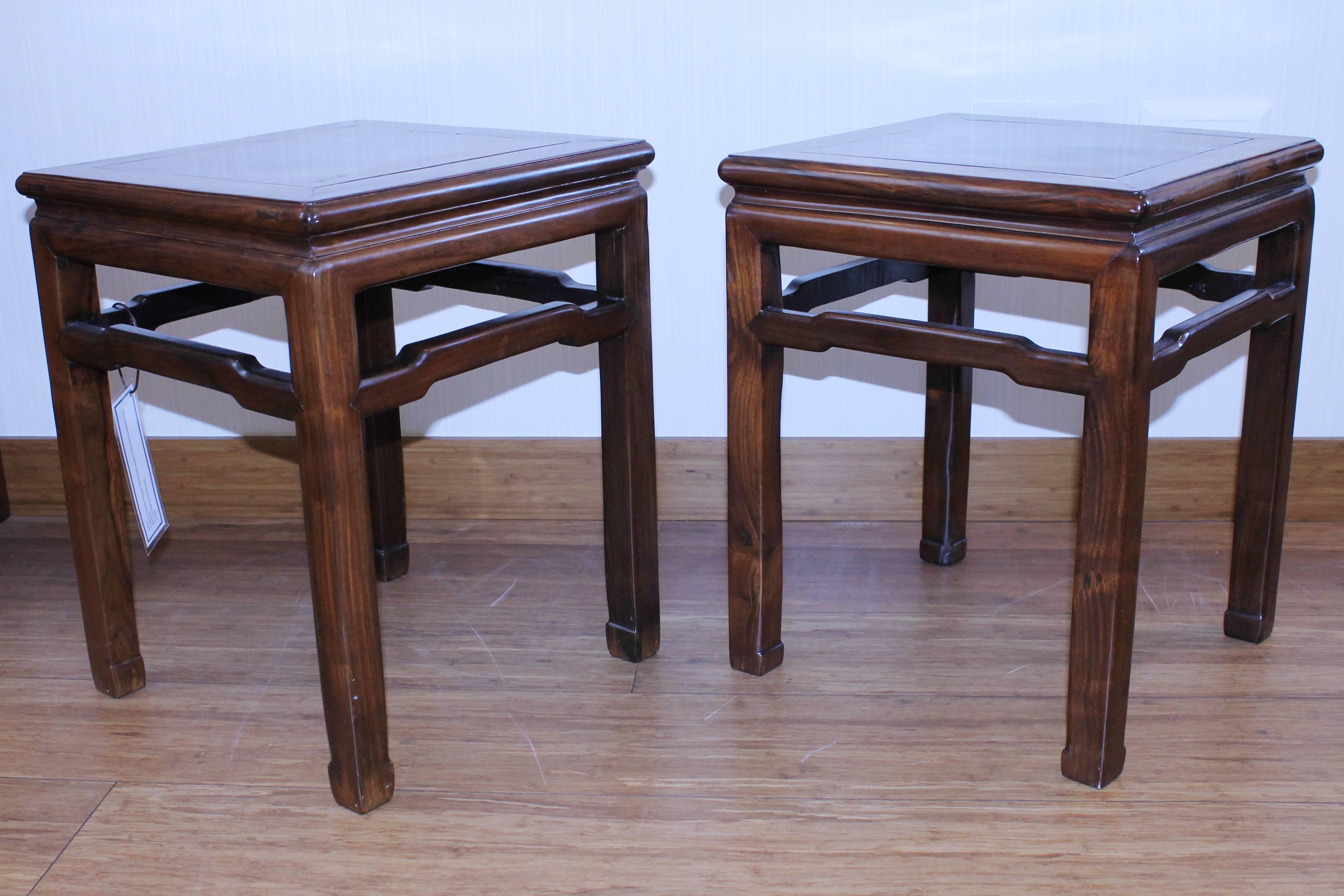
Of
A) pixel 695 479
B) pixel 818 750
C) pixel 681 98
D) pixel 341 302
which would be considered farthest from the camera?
pixel 695 479

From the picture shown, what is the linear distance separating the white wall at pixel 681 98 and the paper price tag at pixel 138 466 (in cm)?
43

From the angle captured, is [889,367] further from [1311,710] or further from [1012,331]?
[1311,710]

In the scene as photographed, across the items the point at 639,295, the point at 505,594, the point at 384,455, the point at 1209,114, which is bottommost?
the point at 505,594

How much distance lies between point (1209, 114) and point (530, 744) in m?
0.92

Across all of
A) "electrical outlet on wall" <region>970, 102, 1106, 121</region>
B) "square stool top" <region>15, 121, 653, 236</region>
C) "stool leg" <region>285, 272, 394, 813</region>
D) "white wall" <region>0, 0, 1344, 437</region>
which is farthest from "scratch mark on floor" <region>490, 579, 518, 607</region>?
"electrical outlet on wall" <region>970, 102, 1106, 121</region>

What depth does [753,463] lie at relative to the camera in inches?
42.9

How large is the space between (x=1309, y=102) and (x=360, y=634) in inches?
42.4

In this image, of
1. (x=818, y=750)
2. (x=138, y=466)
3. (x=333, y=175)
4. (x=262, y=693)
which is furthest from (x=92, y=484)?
(x=818, y=750)

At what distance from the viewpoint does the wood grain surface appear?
4.74 ft

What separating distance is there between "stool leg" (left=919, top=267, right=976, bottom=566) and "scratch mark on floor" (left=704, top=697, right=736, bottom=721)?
36 cm

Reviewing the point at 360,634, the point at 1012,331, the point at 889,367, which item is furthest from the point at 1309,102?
the point at 360,634

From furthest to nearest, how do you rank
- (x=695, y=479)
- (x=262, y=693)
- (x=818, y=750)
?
(x=695, y=479), (x=262, y=693), (x=818, y=750)

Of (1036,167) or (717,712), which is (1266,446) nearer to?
(1036,167)

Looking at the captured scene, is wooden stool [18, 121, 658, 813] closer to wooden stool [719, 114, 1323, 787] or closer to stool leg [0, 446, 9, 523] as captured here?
wooden stool [719, 114, 1323, 787]
